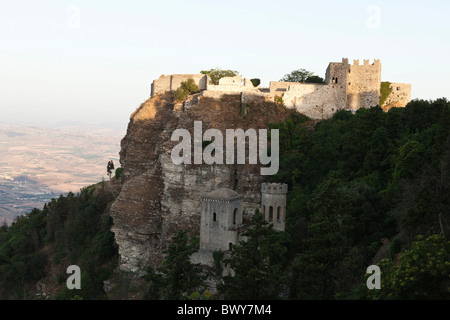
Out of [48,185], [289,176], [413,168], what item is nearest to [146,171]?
[289,176]

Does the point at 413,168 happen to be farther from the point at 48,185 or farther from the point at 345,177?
the point at 48,185

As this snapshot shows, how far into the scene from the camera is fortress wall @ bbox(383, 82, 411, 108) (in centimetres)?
5200

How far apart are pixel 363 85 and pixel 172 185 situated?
71.9ft

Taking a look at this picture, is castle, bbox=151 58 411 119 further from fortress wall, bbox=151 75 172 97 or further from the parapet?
the parapet

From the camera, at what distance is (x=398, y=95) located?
171 feet

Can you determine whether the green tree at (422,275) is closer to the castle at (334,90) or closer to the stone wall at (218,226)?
the stone wall at (218,226)

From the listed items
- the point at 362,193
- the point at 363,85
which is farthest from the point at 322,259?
the point at 363,85

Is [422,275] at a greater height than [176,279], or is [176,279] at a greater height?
[422,275]

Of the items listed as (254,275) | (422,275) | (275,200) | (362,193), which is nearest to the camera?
(422,275)

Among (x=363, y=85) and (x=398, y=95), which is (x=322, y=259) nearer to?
(x=363, y=85)

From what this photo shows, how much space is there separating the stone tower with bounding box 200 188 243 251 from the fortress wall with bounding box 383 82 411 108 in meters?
25.1

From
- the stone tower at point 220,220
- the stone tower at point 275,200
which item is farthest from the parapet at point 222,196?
the stone tower at point 275,200

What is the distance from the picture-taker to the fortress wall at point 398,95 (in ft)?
171
